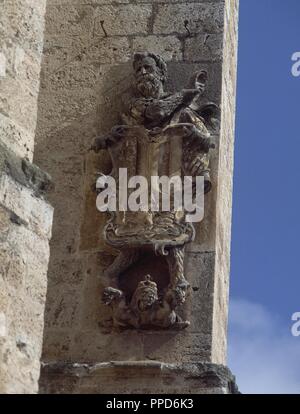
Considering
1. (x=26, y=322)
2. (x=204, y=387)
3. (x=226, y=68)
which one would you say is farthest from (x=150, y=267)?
(x=26, y=322)

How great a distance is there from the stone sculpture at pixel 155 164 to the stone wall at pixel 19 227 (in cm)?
271

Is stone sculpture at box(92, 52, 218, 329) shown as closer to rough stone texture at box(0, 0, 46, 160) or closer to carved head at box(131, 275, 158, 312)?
carved head at box(131, 275, 158, 312)

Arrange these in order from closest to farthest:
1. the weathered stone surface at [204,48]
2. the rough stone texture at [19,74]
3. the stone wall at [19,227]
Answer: the stone wall at [19,227], the rough stone texture at [19,74], the weathered stone surface at [204,48]

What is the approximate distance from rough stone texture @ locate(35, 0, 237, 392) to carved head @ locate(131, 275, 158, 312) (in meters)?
0.17

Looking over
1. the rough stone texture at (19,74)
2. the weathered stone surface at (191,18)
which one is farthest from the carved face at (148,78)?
the rough stone texture at (19,74)

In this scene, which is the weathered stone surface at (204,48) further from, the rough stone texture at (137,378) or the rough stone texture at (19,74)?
the rough stone texture at (19,74)

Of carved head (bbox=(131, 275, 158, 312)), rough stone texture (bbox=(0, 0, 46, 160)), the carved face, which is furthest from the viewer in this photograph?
the carved face

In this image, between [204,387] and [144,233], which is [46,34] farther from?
[204,387]

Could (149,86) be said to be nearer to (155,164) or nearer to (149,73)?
(149,73)

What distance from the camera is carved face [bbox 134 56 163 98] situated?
1003 centimetres

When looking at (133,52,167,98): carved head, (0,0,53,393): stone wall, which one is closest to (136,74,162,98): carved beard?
(133,52,167,98): carved head

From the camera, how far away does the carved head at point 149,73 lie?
1004 cm

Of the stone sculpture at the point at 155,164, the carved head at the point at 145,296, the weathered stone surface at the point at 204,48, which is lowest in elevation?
the carved head at the point at 145,296

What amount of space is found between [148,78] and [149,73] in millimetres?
45
